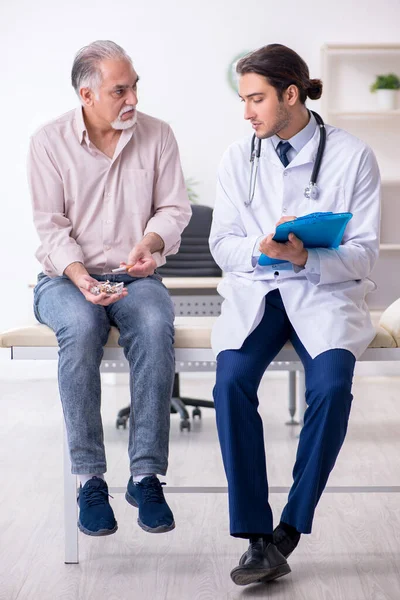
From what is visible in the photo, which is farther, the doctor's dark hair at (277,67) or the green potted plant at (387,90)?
the green potted plant at (387,90)

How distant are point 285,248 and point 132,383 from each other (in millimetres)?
486

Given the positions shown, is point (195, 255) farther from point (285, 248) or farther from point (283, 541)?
point (283, 541)

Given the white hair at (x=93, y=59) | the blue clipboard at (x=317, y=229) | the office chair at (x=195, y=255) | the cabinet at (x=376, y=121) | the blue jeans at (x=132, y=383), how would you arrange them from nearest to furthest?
the blue clipboard at (x=317, y=229) → the blue jeans at (x=132, y=383) → the white hair at (x=93, y=59) → the office chair at (x=195, y=255) → the cabinet at (x=376, y=121)

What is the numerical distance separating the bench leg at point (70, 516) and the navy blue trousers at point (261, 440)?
0.41 meters

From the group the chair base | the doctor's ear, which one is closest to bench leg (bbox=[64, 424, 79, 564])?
the doctor's ear

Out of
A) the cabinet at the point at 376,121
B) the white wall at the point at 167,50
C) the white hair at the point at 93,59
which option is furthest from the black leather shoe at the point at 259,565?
the white wall at the point at 167,50

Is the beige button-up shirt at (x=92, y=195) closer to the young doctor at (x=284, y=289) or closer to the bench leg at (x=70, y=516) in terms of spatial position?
the young doctor at (x=284, y=289)

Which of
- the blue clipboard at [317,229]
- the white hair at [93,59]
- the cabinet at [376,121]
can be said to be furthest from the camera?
the cabinet at [376,121]

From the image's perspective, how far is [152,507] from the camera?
1983mm

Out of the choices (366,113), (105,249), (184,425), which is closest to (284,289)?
(105,249)

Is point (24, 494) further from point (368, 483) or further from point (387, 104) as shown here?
point (387, 104)

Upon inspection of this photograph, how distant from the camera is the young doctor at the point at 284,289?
6.36ft

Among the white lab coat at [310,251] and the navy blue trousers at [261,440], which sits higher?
the white lab coat at [310,251]

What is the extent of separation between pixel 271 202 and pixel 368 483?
3.85 feet
